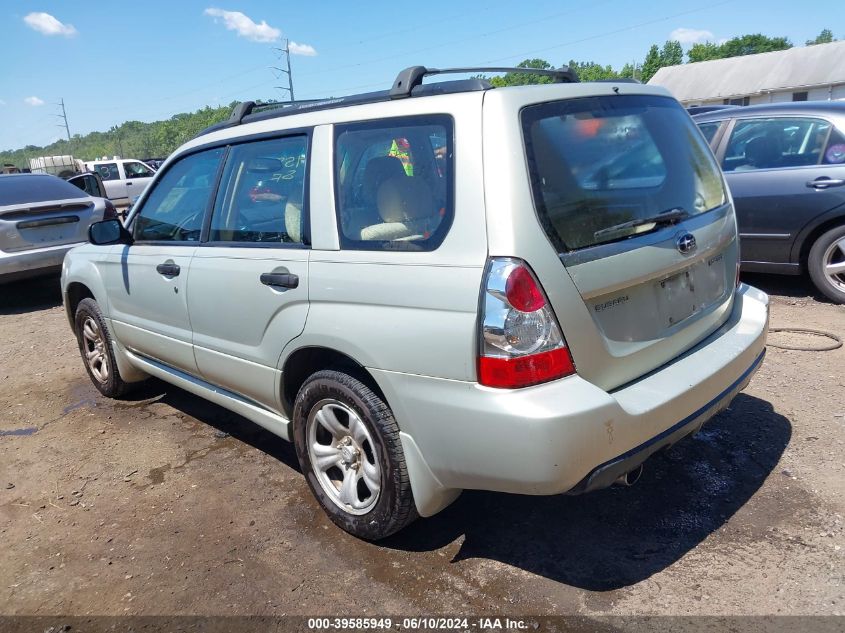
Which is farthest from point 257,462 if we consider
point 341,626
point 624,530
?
point 624,530

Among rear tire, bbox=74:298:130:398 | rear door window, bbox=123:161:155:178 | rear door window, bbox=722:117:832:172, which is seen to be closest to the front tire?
rear tire, bbox=74:298:130:398

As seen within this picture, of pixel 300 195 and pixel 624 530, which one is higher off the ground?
pixel 300 195

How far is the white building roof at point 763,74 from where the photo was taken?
48625mm

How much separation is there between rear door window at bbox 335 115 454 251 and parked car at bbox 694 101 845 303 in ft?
14.9

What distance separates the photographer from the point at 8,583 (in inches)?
111

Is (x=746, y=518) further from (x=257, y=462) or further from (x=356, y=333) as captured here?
(x=257, y=462)

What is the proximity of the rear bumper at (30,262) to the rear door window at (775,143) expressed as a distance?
7821 millimetres

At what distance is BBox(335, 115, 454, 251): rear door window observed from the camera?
241cm

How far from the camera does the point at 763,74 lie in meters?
52.8

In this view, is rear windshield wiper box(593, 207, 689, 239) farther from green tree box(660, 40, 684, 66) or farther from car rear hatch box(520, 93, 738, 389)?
green tree box(660, 40, 684, 66)

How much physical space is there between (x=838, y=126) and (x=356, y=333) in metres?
5.22

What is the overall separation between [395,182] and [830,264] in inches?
191

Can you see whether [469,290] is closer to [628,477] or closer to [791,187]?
[628,477]

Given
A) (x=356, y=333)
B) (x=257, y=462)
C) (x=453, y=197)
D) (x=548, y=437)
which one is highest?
(x=453, y=197)
